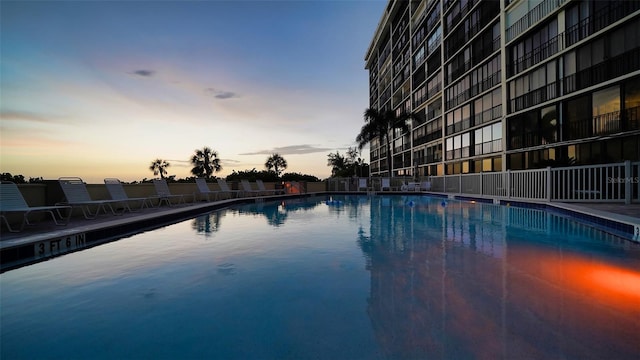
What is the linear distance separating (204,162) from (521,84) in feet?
123

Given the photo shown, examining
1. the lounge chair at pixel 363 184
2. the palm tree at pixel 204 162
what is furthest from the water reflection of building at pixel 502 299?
the palm tree at pixel 204 162

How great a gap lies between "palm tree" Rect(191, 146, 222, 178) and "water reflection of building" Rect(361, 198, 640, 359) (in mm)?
40371

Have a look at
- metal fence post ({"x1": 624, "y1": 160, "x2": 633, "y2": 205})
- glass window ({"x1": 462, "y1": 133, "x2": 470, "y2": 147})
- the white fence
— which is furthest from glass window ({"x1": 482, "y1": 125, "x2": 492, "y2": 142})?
metal fence post ({"x1": 624, "y1": 160, "x2": 633, "y2": 205})

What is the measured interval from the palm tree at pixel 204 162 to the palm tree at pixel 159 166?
885cm

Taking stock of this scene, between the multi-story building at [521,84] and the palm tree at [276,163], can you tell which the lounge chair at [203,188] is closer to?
the multi-story building at [521,84]

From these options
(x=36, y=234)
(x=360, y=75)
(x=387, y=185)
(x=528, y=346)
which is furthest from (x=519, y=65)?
(x=360, y=75)

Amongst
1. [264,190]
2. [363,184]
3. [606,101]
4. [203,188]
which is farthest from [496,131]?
[203,188]

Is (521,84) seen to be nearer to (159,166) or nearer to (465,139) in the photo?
(465,139)

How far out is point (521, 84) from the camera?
729 inches

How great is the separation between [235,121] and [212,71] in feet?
18.2

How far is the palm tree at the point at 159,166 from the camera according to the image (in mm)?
47216

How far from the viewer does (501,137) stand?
20047 mm

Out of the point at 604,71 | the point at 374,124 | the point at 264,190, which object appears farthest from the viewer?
the point at 374,124

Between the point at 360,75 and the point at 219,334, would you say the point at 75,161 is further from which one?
the point at 360,75
